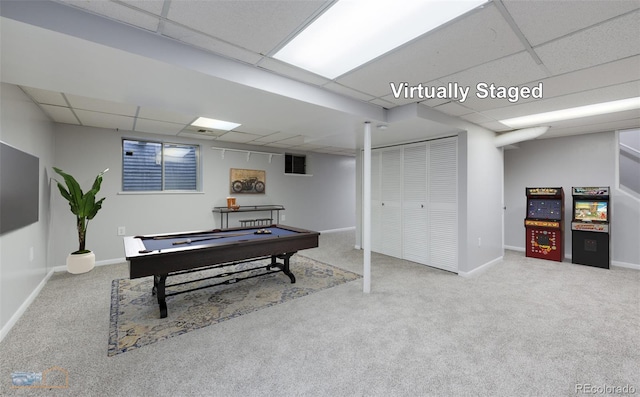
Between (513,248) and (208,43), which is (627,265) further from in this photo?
(208,43)

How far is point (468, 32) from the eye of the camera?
1.80 meters

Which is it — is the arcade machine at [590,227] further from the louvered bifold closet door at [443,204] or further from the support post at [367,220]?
the support post at [367,220]

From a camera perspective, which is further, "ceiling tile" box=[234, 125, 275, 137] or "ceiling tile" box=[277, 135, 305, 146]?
"ceiling tile" box=[277, 135, 305, 146]

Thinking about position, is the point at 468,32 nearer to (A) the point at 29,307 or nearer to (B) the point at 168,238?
(B) the point at 168,238

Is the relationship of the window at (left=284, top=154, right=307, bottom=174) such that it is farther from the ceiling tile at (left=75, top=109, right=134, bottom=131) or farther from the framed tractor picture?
the ceiling tile at (left=75, top=109, right=134, bottom=131)

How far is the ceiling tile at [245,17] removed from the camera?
5.12ft

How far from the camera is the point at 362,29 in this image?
183 centimetres

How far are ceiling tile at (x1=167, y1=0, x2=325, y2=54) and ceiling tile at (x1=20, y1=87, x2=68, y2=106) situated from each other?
90.1 inches

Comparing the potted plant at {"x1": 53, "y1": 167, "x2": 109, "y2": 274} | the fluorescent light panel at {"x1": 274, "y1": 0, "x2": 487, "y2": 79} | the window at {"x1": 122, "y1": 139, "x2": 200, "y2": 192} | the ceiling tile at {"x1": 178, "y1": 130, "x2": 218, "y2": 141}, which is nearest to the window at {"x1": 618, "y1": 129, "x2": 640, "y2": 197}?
the fluorescent light panel at {"x1": 274, "y1": 0, "x2": 487, "y2": 79}

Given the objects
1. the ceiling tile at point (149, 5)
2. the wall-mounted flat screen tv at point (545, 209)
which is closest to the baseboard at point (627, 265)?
the wall-mounted flat screen tv at point (545, 209)

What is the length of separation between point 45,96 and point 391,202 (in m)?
5.02

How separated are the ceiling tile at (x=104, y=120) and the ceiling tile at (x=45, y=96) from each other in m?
0.33

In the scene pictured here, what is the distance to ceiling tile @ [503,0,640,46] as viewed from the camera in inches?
60.2

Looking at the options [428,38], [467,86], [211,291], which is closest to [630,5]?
[428,38]
